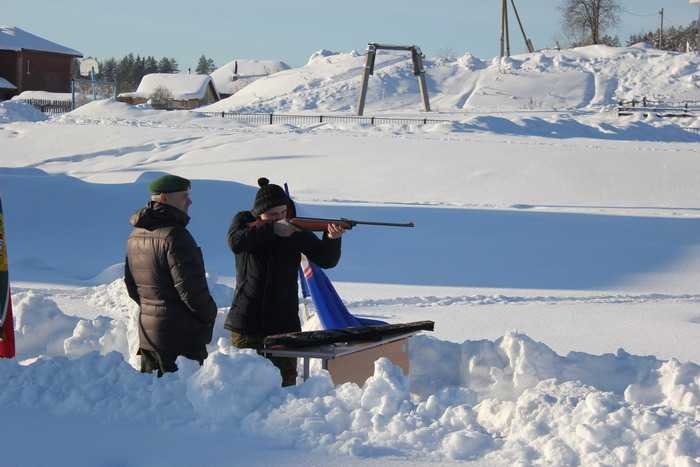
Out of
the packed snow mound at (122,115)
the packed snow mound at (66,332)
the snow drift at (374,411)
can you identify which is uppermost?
the packed snow mound at (122,115)

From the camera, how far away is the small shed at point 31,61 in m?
65.8

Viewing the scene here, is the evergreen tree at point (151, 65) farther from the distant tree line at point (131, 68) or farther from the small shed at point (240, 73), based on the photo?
the small shed at point (240, 73)

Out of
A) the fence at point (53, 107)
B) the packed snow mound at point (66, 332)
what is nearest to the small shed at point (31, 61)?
the fence at point (53, 107)

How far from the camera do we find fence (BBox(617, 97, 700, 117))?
37531 millimetres

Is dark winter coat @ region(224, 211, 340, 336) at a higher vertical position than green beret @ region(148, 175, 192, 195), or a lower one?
lower

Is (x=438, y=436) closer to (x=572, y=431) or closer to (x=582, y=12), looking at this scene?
(x=572, y=431)

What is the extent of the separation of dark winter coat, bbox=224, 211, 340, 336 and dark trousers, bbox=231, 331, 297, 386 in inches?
1.4

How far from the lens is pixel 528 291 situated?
12219 mm

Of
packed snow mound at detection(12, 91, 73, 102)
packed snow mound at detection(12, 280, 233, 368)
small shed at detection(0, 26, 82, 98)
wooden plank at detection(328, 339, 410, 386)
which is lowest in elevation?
packed snow mound at detection(12, 280, 233, 368)

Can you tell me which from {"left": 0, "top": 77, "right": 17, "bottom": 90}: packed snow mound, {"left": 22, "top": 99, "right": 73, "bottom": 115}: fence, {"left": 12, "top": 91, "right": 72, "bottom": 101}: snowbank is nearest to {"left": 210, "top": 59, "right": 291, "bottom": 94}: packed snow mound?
{"left": 12, "top": 91, "right": 72, "bottom": 101}: snowbank

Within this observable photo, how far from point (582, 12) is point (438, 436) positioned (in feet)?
208

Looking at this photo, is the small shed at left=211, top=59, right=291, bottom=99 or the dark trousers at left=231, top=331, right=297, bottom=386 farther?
the small shed at left=211, top=59, right=291, bottom=99

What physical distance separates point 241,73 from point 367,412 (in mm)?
85844

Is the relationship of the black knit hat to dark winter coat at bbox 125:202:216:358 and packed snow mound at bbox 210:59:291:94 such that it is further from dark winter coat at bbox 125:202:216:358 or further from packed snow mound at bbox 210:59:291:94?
packed snow mound at bbox 210:59:291:94
